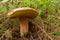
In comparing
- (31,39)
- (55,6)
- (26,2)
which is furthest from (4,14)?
(55,6)

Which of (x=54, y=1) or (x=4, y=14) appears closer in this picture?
(x=4, y=14)

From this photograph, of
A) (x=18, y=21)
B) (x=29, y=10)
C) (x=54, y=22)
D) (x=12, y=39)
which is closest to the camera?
(x=29, y=10)

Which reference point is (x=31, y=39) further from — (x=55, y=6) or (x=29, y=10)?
(x=55, y=6)

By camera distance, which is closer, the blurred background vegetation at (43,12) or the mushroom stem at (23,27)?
the mushroom stem at (23,27)

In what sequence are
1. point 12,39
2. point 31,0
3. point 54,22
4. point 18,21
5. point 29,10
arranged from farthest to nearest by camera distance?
point 31,0 < point 54,22 < point 18,21 < point 12,39 < point 29,10

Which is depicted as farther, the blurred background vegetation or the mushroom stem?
the blurred background vegetation

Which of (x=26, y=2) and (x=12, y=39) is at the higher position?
(x=26, y=2)

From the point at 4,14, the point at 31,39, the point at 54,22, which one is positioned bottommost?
the point at 31,39

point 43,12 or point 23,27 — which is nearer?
point 23,27
